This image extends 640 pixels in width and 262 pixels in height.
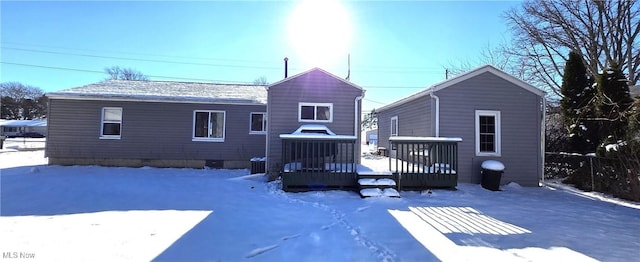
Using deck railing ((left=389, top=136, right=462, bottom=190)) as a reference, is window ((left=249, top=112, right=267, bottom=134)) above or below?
above

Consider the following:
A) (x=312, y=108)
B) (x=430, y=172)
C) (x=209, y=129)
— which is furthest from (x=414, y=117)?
(x=209, y=129)

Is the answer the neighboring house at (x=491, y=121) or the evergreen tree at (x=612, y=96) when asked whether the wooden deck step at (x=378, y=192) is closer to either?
the neighboring house at (x=491, y=121)

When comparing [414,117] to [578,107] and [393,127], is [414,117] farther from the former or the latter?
[578,107]

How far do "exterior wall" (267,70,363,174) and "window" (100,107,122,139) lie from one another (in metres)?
6.65

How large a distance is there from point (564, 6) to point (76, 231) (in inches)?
919

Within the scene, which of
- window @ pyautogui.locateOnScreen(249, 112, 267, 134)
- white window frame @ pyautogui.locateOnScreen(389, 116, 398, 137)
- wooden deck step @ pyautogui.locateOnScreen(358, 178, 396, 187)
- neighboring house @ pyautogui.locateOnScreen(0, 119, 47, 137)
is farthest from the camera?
neighboring house @ pyautogui.locateOnScreen(0, 119, 47, 137)

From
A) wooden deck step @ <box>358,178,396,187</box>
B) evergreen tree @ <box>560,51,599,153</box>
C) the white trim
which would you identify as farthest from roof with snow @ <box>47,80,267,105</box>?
evergreen tree @ <box>560,51,599,153</box>

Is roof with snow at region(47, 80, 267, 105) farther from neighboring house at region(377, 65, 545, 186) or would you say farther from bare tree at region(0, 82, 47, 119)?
bare tree at region(0, 82, 47, 119)

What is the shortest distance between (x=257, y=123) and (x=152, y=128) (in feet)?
13.4

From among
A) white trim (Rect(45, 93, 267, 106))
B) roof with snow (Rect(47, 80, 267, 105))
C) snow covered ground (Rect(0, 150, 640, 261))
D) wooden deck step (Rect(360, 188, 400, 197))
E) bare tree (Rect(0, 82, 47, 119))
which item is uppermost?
bare tree (Rect(0, 82, 47, 119))

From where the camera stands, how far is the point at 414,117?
11633 millimetres

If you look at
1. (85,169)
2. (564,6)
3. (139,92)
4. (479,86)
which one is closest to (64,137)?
(85,169)

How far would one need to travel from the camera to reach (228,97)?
502 inches

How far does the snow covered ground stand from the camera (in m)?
3.73
